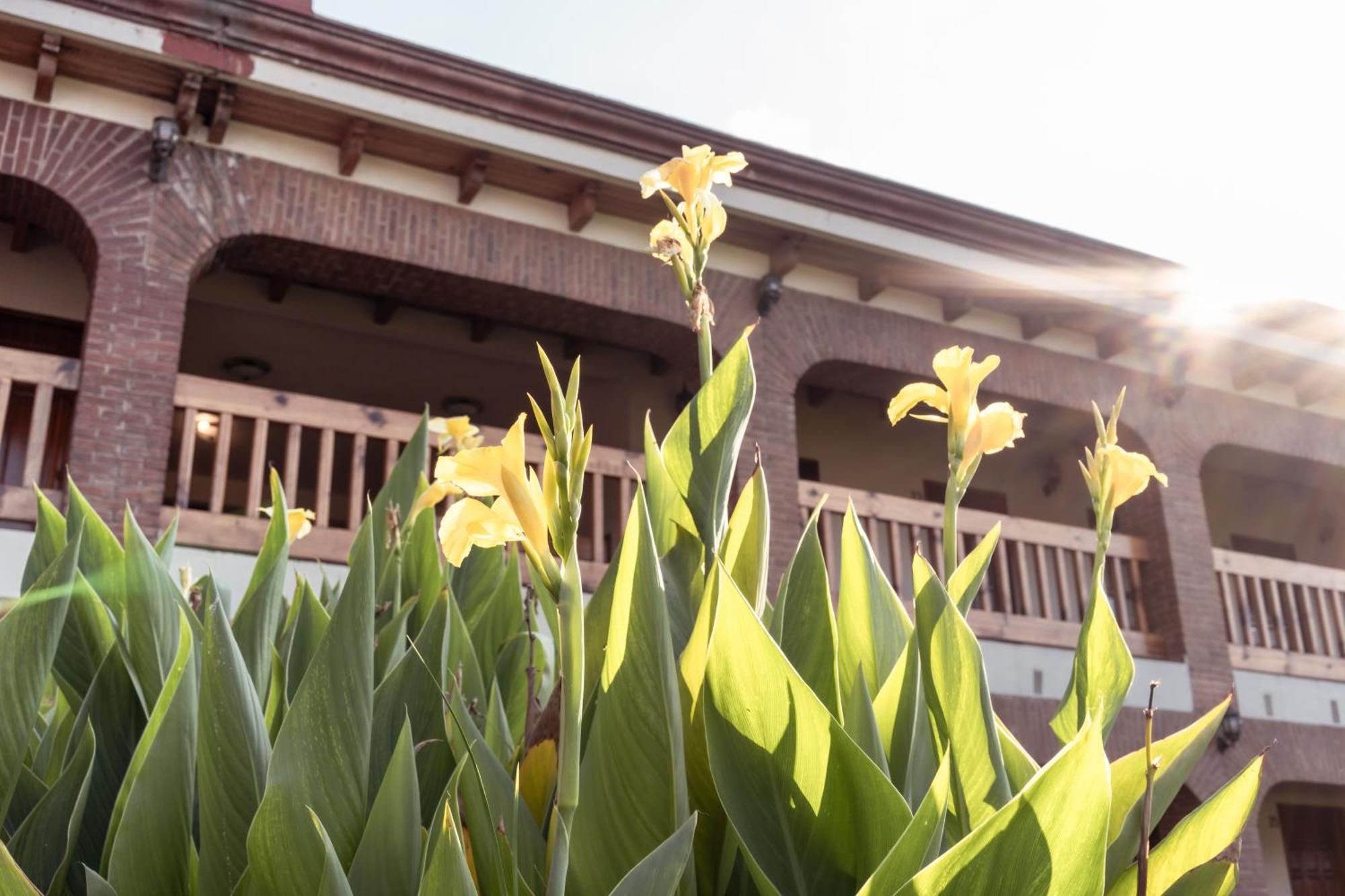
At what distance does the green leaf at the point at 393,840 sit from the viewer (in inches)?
29.6

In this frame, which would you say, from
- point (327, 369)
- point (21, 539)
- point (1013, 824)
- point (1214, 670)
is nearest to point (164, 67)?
point (21, 539)

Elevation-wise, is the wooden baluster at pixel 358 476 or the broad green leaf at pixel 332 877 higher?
the wooden baluster at pixel 358 476

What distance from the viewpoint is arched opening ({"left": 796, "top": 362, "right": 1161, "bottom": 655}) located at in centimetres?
711

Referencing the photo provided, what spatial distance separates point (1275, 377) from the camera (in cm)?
895

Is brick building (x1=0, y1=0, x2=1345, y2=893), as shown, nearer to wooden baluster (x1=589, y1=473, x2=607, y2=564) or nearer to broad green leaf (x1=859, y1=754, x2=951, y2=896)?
wooden baluster (x1=589, y1=473, x2=607, y2=564)

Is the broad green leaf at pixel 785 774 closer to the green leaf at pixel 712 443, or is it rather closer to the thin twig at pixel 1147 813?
the thin twig at pixel 1147 813

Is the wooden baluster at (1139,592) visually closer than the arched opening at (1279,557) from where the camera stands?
Yes

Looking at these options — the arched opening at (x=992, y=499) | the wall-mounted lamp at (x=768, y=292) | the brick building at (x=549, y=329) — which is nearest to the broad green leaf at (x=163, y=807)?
the brick building at (x=549, y=329)

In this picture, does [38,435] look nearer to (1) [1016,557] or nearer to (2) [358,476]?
(2) [358,476]

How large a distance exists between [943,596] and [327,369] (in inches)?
324

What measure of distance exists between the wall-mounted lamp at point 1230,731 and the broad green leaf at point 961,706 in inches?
295

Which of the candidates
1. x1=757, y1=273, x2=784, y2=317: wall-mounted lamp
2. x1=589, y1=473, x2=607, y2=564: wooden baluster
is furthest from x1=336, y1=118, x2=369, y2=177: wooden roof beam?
x1=757, y1=273, x2=784, y2=317: wall-mounted lamp

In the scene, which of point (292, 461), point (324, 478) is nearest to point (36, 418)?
point (292, 461)

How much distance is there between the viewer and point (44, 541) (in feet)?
4.17
